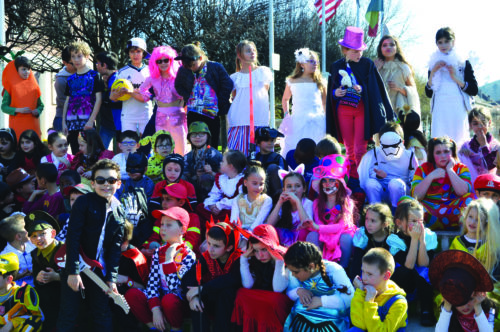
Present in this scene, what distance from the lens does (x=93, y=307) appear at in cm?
516

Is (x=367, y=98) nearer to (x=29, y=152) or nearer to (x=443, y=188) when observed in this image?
(x=443, y=188)

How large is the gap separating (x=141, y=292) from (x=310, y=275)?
61.9 inches

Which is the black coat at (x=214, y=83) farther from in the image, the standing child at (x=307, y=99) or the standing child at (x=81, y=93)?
the standing child at (x=81, y=93)

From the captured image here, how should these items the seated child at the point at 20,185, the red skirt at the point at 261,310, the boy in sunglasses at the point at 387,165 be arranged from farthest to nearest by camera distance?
the seated child at the point at 20,185 < the boy in sunglasses at the point at 387,165 < the red skirt at the point at 261,310

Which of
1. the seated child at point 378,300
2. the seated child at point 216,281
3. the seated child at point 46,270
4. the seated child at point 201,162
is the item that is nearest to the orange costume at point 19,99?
the seated child at point 201,162

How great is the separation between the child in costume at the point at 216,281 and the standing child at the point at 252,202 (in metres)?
0.57

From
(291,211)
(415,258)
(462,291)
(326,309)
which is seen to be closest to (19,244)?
(291,211)

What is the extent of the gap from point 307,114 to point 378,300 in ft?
11.7

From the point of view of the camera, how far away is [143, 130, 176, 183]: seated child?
7020mm

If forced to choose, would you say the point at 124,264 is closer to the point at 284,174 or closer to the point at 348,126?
the point at 284,174

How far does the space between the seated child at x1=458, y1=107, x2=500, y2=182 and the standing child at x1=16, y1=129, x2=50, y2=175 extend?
16.9 ft

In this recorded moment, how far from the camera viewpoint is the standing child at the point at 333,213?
5438 millimetres

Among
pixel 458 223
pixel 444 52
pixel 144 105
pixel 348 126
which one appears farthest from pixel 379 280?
pixel 144 105

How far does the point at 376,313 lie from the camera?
444 cm
